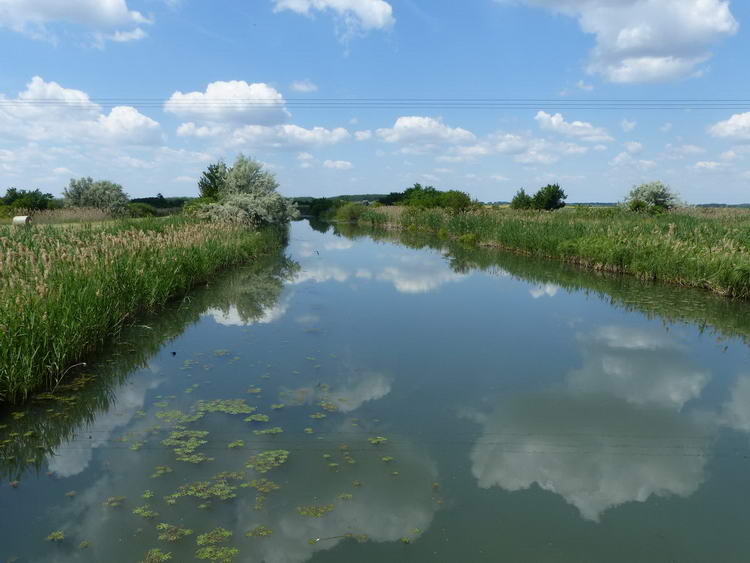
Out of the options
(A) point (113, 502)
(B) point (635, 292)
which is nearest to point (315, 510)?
(A) point (113, 502)

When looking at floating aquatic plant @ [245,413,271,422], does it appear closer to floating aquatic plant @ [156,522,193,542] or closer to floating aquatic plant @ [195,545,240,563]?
floating aquatic plant @ [156,522,193,542]

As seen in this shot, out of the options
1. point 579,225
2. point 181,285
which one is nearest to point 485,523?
point 181,285

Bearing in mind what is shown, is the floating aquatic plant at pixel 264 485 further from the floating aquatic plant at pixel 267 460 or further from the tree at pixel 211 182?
the tree at pixel 211 182

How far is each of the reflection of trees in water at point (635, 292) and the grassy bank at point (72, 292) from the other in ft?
33.8

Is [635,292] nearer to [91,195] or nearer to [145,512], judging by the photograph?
[145,512]

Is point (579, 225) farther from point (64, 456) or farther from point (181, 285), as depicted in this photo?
point (64, 456)

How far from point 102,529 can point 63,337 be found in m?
3.58

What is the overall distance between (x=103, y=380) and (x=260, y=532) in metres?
4.21

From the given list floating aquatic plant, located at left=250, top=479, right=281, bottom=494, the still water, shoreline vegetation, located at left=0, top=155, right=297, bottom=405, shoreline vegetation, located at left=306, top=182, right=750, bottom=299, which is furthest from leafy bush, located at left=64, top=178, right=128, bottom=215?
floating aquatic plant, located at left=250, top=479, right=281, bottom=494

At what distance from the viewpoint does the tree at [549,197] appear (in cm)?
4738

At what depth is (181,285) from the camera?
510 inches

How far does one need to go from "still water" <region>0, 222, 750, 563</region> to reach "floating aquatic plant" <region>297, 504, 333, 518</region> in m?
0.02

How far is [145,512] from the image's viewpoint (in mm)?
4035

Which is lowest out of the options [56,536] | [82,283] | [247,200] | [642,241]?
[56,536]
